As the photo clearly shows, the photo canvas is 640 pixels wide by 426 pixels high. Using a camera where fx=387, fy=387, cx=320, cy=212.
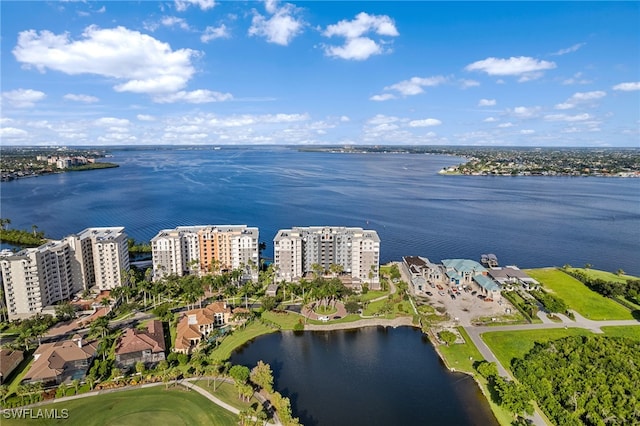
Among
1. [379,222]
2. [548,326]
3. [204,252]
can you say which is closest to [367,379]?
[548,326]

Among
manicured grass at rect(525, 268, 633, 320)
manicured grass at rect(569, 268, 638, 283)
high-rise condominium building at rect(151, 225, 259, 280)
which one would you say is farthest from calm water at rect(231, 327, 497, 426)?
manicured grass at rect(569, 268, 638, 283)

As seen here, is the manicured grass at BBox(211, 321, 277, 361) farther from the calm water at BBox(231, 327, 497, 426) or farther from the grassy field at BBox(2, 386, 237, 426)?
the grassy field at BBox(2, 386, 237, 426)

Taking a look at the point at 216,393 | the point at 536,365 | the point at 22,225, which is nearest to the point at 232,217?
the point at 22,225

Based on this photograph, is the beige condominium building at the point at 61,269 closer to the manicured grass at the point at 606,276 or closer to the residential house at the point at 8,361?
the residential house at the point at 8,361

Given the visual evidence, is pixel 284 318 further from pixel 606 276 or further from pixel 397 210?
pixel 397 210

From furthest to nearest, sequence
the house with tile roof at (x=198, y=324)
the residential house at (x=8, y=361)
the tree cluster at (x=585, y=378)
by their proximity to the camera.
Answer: the house with tile roof at (x=198, y=324) → the residential house at (x=8, y=361) → the tree cluster at (x=585, y=378)

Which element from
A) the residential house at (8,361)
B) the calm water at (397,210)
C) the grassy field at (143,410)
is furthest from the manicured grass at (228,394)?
the calm water at (397,210)

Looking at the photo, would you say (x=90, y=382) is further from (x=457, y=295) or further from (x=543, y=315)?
(x=543, y=315)
